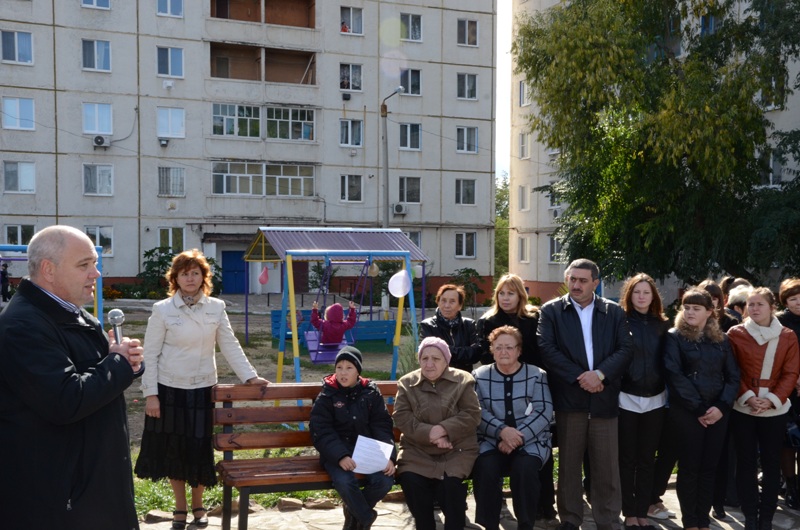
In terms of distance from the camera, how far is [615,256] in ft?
66.2

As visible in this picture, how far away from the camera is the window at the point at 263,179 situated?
35500mm

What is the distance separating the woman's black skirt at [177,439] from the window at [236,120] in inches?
1219

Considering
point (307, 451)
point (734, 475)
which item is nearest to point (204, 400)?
point (307, 451)

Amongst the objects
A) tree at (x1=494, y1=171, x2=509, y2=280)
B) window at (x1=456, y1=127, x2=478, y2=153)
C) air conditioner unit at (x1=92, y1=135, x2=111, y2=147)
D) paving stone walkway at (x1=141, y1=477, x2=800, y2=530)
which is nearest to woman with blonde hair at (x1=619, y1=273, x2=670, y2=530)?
paving stone walkway at (x1=141, y1=477, x2=800, y2=530)

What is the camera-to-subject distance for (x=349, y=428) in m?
5.62

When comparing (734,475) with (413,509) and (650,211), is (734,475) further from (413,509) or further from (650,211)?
(650,211)

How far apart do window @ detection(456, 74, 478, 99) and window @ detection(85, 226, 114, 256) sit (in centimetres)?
1696

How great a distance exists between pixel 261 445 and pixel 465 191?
34.1 metres

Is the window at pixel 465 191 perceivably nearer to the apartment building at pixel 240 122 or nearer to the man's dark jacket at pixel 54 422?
the apartment building at pixel 240 122

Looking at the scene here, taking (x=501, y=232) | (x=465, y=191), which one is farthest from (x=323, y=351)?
(x=501, y=232)

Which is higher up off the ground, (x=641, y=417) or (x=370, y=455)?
(x=641, y=417)

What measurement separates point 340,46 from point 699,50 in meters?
21.1

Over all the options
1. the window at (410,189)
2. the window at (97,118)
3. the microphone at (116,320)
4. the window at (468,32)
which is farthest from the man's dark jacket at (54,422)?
the window at (468,32)

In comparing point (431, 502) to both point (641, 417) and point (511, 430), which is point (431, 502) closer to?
point (511, 430)
